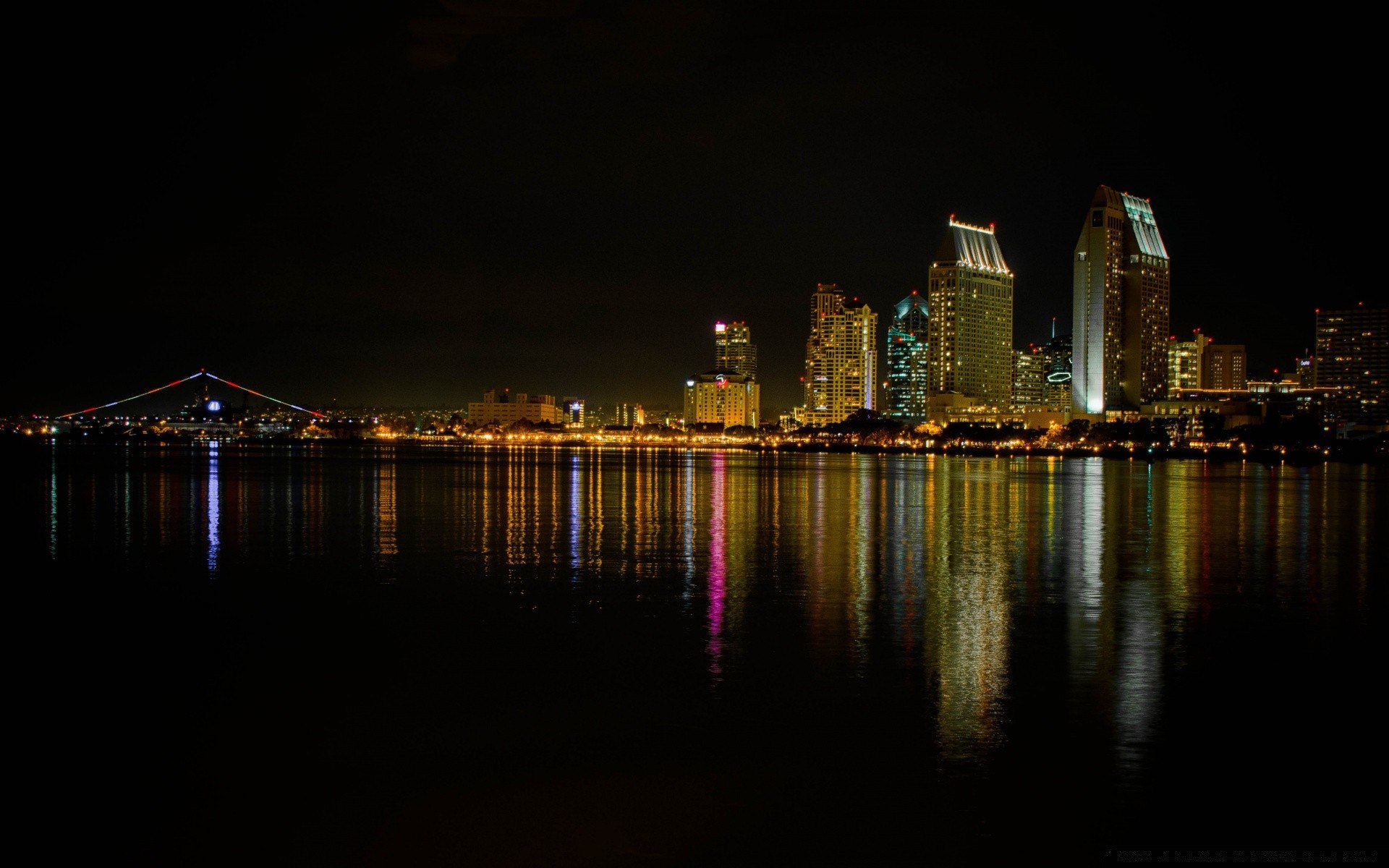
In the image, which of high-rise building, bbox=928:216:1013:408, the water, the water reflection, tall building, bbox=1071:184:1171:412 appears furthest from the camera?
high-rise building, bbox=928:216:1013:408

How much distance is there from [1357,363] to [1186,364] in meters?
24.6

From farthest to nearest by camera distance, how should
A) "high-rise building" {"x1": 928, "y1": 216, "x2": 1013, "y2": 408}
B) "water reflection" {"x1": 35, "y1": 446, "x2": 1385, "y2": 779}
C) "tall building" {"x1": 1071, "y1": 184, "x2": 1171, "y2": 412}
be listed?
"high-rise building" {"x1": 928, "y1": 216, "x2": 1013, "y2": 408} < "tall building" {"x1": 1071, "y1": 184, "x2": 1171, "y2": 412} < "water reflection" {"x1": 35, "y1": 446, "x2": 1385, "y2": 779}

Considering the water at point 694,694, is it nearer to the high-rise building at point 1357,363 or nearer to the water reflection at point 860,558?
the water reflection at point 860,558

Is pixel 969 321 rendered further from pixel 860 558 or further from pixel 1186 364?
pixel 860 558

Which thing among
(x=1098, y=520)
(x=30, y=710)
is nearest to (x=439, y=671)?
(x=30, y=710)

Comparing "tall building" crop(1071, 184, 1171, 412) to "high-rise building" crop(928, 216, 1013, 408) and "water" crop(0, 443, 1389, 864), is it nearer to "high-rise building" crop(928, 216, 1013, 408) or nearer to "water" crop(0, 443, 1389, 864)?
"high-rise building" crop(928, 216, 1013, 408)

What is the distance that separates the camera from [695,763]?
328 inches

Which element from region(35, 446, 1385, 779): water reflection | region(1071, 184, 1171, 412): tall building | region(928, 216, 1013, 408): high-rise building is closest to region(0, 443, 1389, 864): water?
region(35, 446, 1385, 779): water reflection

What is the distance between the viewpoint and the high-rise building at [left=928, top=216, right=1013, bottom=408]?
187625 mm

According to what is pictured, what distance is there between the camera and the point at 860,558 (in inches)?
829

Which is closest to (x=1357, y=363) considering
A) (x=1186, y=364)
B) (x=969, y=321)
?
(x=1186, y=364)

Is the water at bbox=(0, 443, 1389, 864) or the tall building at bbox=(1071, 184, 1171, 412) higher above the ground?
the tall building at bbox=(1071, 184, 1171, 412)

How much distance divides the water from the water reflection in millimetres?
113

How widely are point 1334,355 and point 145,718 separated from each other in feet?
633
